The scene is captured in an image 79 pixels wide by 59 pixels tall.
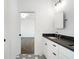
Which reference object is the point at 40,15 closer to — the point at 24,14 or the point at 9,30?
the point at 24,14

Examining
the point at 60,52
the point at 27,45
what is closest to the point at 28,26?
the point at 27,45

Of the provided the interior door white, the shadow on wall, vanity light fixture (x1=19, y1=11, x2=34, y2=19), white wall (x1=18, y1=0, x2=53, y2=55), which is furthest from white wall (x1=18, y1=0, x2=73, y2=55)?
the interior door white

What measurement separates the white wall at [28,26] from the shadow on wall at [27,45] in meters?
0.21

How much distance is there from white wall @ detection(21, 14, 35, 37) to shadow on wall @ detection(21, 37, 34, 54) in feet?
0.70

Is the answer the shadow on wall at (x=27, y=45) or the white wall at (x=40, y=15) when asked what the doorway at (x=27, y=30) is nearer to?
the shadow on wall at (x=27, y=45)

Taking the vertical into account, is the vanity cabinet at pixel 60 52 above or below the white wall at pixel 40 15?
below

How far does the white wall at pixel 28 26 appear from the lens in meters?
6.36

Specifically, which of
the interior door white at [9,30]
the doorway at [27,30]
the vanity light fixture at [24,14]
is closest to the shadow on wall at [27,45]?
the doorway at [27,30]

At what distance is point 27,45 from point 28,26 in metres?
0.97

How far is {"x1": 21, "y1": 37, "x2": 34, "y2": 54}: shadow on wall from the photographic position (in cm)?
640

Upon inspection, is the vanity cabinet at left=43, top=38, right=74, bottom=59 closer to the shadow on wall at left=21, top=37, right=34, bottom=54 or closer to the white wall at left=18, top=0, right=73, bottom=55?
the white wall at left=18, top=0, right=73, bottom=55
